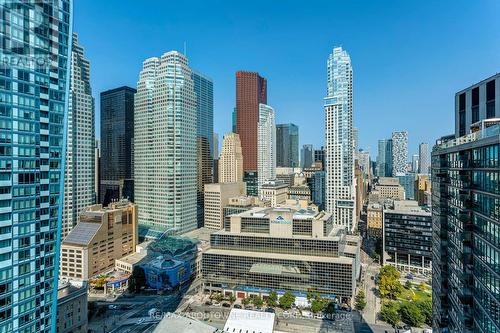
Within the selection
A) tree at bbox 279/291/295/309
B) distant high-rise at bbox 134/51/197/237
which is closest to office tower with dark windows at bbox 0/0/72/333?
tree at bbox 279/291/295/309

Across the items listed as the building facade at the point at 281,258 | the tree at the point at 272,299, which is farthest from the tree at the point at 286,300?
the building facade at the point at 281,258

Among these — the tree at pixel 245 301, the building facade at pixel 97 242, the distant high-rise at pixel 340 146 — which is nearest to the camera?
the tree at pixel 245 301

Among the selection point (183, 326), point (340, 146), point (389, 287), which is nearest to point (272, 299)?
point (183, 326)

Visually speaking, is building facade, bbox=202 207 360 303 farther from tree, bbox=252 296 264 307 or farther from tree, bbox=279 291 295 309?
tree, bbox=252 296 264 307

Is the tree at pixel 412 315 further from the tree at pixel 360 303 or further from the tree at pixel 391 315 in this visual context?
the tree at pixel 360 303

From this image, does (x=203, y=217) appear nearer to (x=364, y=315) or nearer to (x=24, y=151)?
(x=364, y=315)

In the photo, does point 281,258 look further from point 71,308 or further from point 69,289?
point 69,289

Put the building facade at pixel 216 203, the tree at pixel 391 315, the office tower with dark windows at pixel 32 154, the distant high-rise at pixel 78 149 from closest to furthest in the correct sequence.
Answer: the office tower with dark windows at pixel 32 154 → the tree at pixel 391 315 → the distant high-rise at pixel 78 149 → the building facade at pixel 216 203
